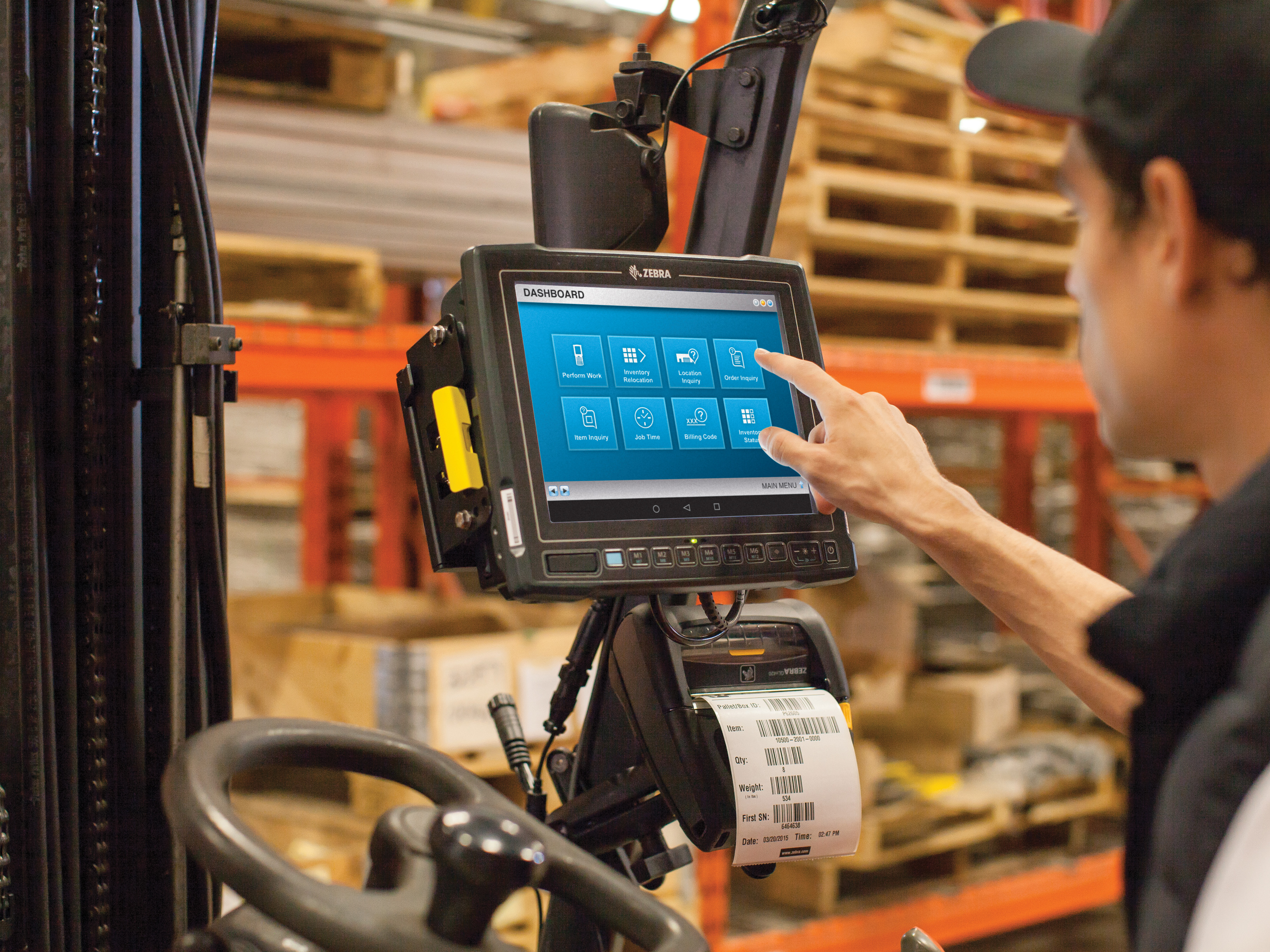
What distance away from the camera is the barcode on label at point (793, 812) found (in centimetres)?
120

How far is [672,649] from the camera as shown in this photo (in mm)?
1237

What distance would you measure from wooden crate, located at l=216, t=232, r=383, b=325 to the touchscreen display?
1.54 m

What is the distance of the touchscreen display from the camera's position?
1.19m

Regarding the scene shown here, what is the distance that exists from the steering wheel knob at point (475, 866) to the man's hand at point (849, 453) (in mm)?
636

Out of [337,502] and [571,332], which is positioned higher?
[571,332]

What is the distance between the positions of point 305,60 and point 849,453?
2247 millimetres

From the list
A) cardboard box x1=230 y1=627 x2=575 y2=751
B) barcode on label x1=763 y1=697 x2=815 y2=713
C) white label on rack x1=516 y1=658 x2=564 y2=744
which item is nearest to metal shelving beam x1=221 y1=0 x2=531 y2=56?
cardboard box x1=230 y1=627 x2=575 y2=751

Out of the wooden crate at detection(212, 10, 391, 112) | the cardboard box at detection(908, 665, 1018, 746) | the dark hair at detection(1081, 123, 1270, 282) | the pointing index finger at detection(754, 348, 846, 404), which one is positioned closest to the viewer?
the dark hair at detection(1081, 123, 1270, 282)

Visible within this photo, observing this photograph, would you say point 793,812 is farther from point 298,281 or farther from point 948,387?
point 948,387

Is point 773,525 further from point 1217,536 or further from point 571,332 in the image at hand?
point 1217,536

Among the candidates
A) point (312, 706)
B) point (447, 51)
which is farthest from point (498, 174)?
point (312, 706)

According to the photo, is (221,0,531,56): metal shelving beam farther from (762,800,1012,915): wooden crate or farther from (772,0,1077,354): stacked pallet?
(762,800,1012,915): wooden crate

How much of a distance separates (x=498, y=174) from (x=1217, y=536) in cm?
250

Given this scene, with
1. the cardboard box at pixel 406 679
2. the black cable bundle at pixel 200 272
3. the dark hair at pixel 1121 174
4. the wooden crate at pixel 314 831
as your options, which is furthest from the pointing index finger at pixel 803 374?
the wooden crate at pixel 314 831
